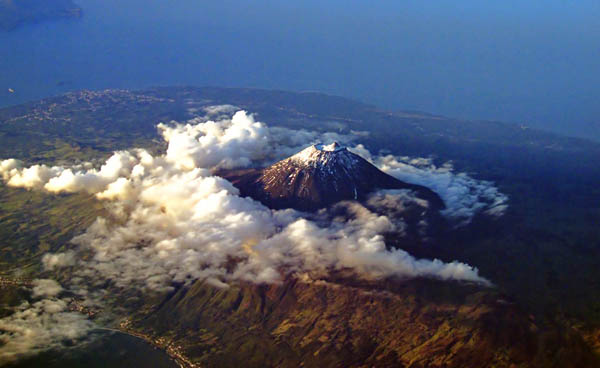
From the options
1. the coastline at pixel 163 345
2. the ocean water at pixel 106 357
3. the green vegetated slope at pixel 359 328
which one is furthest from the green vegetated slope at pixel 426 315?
the ocean water at pixel 106 357

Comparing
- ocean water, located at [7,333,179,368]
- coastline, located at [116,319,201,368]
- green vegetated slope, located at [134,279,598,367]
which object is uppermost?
green vegetated slope, located at [134,279,598,367]

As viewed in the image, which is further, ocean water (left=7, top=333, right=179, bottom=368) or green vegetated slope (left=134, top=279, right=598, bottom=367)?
ocean water (left=7, top=333, right=179, bottom=368)

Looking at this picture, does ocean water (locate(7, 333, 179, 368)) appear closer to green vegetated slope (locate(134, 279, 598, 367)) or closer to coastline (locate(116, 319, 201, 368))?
coastline (locate(116, 319, 201, 368))

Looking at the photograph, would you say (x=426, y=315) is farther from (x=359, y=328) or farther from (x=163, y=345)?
(x=163, y=345)

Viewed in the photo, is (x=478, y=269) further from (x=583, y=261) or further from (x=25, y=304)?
(x=25, y=304)

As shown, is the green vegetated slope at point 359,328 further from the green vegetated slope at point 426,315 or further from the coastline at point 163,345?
the coastline at point 163,345

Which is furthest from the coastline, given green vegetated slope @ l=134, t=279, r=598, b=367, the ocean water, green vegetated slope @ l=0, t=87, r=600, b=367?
green vegetated slope @ l=0, t=87, r=600, b=367

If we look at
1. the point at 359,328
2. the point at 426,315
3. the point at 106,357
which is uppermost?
the point at 426,315

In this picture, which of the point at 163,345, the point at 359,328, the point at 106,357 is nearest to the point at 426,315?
the point at 359,328

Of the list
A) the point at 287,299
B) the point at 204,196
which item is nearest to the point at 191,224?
the point at 204,196

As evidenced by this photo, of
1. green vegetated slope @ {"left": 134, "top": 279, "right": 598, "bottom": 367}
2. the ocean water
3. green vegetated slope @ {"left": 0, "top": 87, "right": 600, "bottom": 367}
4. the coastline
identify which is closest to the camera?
green vegetated slope @ {"left": 134, "top": 279, "right": 598, "bottom": 367}

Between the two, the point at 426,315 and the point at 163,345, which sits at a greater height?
the point at 426,315
